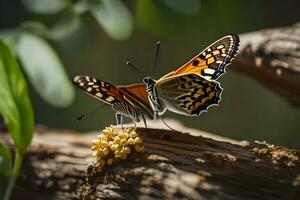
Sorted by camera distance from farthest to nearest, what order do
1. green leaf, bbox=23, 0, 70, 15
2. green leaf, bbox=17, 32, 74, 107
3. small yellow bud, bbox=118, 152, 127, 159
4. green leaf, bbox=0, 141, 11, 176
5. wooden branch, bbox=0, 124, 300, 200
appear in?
green leaf, bbox=23, 0, 70, 15, green leaf, bbox=17, 32, 74, 107, green leaf, bbox=0, 141, 11, 176, small yellow bud, bbox=118, 152, 127, 159, wooden branch, bbox=0, 124, 300, 200

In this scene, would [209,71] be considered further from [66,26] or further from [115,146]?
[66,26]

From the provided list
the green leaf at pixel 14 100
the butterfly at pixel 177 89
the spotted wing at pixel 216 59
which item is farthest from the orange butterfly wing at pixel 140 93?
the green leaf at pixel 14 100

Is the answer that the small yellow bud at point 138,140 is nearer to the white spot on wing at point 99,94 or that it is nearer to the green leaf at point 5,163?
the white spot on wing at point 99,94

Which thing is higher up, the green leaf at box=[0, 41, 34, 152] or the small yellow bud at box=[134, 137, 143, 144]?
the green leaf at box=[0, 41, 34, 152]

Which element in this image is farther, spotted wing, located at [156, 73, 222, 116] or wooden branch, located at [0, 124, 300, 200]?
spotted wing, located at [156, 73, 222, 116]

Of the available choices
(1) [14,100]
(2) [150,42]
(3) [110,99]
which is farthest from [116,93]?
(2) [150,42]

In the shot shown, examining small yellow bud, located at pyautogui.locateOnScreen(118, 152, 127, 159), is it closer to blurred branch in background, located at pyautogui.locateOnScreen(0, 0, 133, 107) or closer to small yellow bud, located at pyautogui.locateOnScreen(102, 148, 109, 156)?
small yellow bud, located at pyautogui.locateOnScreen(102, 148, 109, 156)

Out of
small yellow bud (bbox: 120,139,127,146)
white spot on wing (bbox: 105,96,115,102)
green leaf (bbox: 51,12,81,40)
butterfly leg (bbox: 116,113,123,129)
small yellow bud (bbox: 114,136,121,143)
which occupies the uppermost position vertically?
green leaf (bbox: 51,12,81,40)

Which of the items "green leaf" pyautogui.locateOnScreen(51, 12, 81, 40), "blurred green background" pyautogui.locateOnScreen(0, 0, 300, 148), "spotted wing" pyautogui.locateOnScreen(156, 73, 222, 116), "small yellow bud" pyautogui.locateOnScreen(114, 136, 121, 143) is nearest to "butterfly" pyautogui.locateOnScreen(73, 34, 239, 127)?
"spotted wing" pyautogui.locateOnScreen(156, 73, 222, 116)
